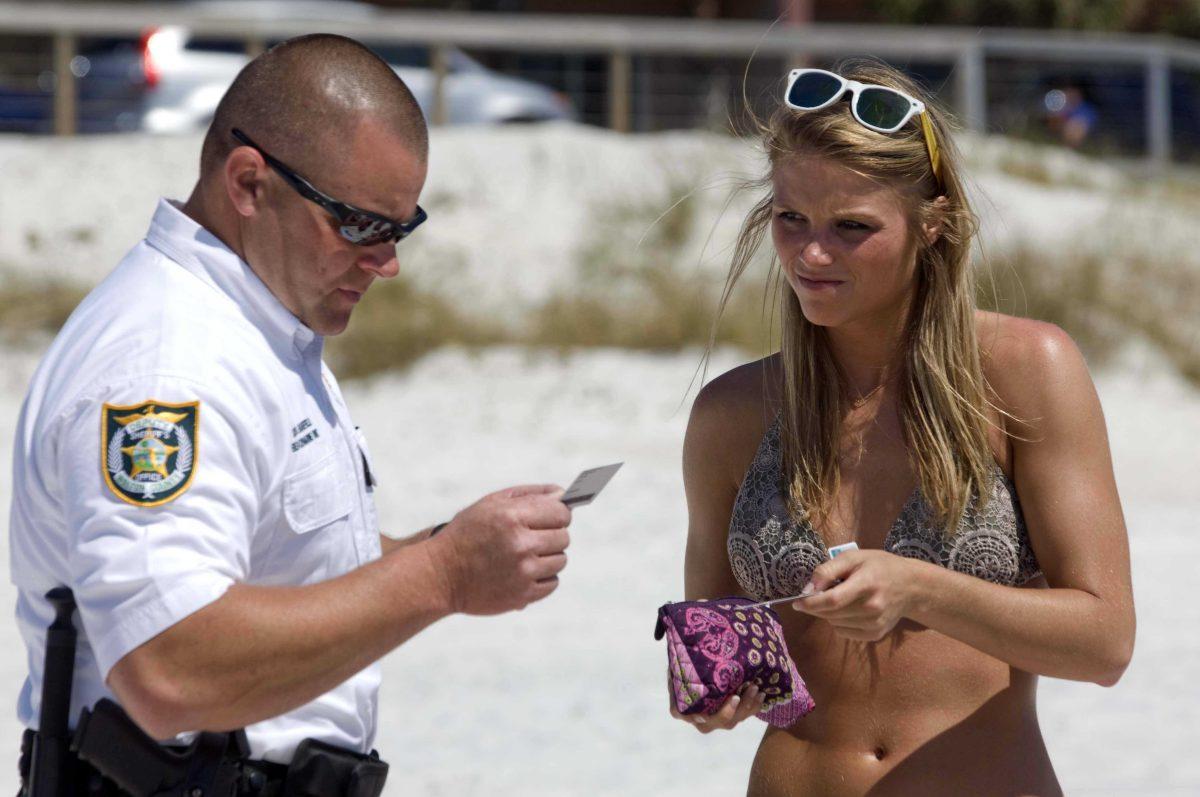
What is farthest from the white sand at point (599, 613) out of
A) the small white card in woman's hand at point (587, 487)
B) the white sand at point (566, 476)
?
the small white card in woman's hand at point (587, 487)

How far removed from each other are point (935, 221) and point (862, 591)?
660 mm

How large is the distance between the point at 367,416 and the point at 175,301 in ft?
26.6

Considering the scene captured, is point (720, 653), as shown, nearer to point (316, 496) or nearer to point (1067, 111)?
point (316, 496)

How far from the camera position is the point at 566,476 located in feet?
29.2

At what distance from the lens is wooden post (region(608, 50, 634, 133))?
13.5 m

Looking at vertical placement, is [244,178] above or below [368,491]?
above

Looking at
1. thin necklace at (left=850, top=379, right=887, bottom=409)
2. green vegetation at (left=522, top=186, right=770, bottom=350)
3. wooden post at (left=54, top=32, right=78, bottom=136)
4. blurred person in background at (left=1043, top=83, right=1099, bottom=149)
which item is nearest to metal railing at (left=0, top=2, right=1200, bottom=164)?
wooden post at (left=54, top=32, right=78, bottom=136)

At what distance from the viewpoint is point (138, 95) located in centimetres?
1280

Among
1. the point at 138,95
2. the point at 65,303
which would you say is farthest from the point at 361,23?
the point at 65,303

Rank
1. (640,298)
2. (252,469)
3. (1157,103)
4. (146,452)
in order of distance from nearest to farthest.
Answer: (146,452) < (252,469) < (640,298) < (1157,103)

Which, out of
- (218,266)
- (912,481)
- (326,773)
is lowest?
(326,773)

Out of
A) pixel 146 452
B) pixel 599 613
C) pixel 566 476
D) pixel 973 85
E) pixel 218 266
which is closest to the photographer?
pixel 146 452

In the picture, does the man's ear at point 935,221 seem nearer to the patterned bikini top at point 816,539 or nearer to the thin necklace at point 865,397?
the thin necklace at point 865,397

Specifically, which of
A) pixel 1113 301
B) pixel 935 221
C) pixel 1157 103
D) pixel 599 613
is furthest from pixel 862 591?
pixel 1157 103
